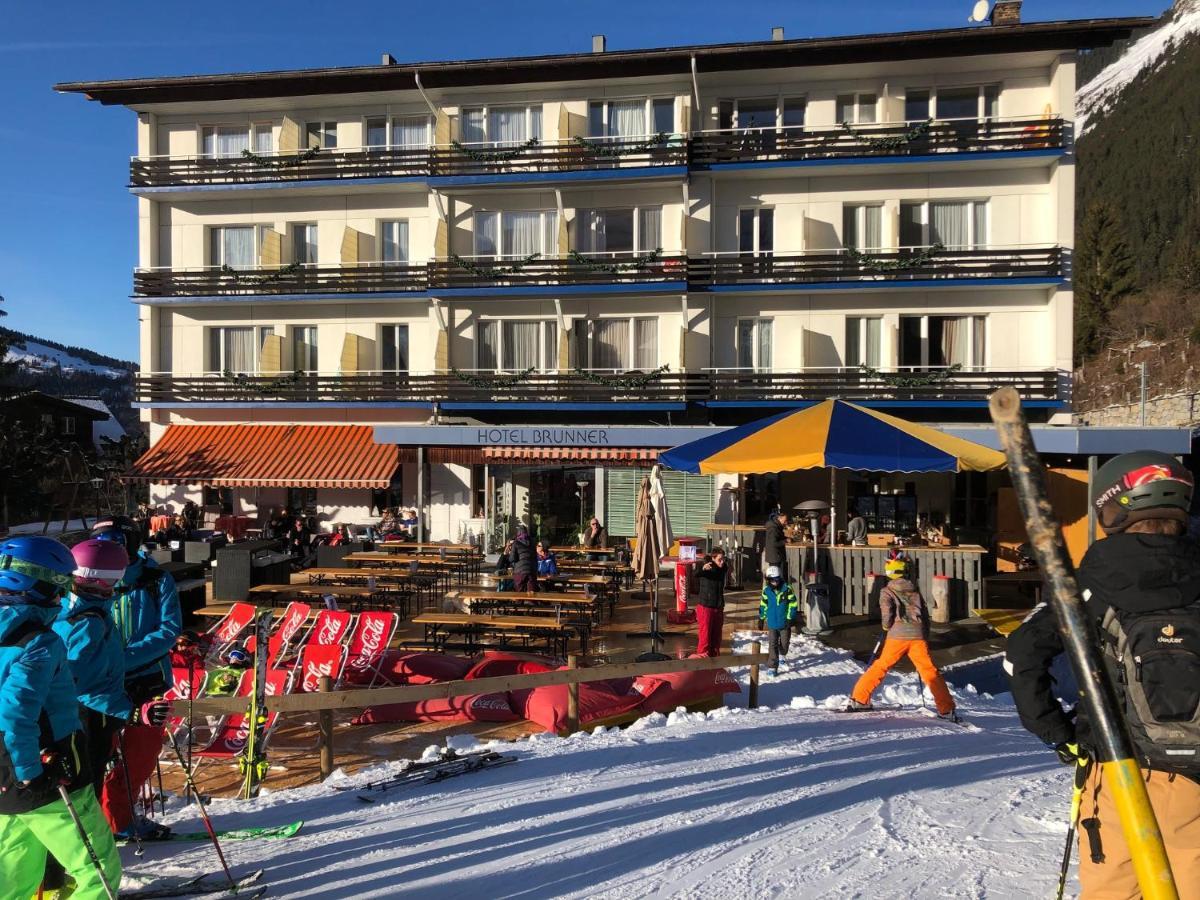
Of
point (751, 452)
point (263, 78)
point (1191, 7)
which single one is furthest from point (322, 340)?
point (1191, 7)

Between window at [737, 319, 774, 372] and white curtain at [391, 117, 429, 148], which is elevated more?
white curtain at [391, 117, 429, 148]

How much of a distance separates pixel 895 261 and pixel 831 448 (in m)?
13.6

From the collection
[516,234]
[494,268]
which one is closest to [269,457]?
[494,268]

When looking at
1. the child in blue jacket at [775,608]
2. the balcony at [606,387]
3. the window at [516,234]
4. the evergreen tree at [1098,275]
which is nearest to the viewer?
the child in blue jacket at [775,608]

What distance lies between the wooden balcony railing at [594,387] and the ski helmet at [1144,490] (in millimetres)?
19717

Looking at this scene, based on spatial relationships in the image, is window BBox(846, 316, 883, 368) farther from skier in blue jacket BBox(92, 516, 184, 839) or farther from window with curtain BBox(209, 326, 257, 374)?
skier in blue jacket BBox(92, 516, 184, 839)

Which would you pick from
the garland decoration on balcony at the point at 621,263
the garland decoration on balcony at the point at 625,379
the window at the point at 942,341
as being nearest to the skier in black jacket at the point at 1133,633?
the garland decoration on balcony at the point at 625,379

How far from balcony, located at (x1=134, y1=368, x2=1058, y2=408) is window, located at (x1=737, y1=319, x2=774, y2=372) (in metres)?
0.58

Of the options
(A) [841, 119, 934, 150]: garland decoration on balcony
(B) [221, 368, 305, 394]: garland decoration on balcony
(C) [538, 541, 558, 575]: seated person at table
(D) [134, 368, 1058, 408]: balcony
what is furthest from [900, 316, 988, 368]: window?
(B) [221, 368, 305, 394]: garland decoration on balcony

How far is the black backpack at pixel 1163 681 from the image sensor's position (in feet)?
7.88

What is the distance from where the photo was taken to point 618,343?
23.4m

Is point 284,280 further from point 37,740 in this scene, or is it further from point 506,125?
point 37,740

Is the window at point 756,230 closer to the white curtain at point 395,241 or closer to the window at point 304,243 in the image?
the white curtain at point 395,241

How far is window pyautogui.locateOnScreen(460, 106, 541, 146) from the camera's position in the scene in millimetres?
23938
